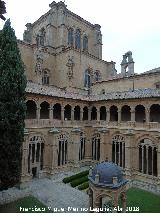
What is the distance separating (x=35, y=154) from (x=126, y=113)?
1368 centimetres

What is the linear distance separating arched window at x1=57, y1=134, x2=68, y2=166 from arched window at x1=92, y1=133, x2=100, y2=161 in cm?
475

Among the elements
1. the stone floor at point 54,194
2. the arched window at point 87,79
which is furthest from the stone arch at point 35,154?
the arched window at point 87,79

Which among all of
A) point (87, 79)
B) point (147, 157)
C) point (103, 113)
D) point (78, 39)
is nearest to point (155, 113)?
point (147, 157)

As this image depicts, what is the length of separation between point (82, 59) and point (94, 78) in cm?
468

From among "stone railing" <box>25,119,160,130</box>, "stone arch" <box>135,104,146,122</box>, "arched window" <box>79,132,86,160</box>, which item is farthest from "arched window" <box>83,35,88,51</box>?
"arched window" <box>79,132,86,160</box>

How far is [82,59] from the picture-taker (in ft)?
129

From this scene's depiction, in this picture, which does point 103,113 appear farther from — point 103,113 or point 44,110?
point 44,110

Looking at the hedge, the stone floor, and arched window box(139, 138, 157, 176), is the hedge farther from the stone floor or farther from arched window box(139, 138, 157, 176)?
arched window box(139, 138, 157, 176)

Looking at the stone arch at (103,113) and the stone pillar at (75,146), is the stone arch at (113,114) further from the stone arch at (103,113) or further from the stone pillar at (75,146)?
the stone pillar at (75,146)

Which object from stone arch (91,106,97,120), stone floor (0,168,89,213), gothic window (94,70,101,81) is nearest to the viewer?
stone floor (0,168,89,213)

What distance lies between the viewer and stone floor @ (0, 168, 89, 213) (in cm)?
2069

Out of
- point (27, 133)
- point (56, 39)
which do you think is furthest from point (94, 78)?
point (27, 133)

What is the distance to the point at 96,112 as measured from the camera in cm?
3453

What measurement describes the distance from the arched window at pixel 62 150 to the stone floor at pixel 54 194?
3.10m
